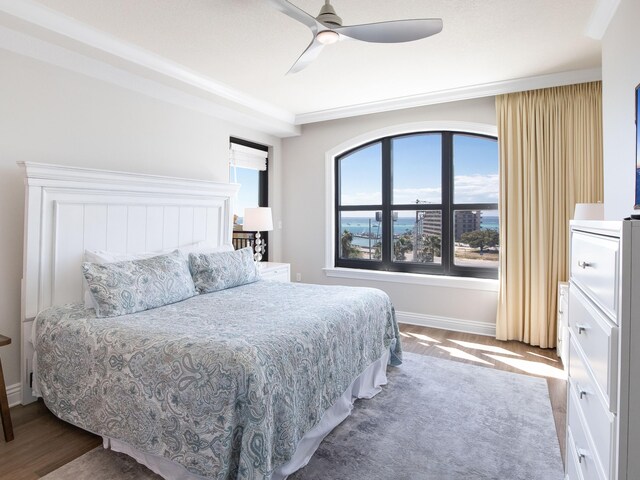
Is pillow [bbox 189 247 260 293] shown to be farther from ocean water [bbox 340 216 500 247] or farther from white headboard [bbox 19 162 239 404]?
ocean water [bbox 340 216 500 247]

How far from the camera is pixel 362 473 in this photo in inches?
74.2

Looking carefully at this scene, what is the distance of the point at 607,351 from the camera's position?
1011mm

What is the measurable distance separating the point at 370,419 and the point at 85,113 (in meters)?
3.12

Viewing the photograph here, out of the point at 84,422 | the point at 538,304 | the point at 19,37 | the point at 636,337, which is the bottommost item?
the point at 84,422

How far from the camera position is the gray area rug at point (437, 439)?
1890mm

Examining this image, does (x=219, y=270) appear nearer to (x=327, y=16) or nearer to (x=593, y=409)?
(x=327, y=16)

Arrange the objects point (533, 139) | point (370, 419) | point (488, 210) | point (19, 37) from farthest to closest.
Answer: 1. point (488, 210)
2. point (533, 139)
3. point (19, 37)
4. point (370, 419)

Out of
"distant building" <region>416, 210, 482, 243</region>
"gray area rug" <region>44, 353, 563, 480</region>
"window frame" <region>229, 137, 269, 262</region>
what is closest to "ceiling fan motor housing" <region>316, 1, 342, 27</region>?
"gray area rug" <region>44, 353, 563, 480</region>

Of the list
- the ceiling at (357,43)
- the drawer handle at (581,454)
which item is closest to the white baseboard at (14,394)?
the ceiling at (357,43)

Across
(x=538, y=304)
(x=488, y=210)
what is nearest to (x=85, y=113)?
(x=488, y=210)

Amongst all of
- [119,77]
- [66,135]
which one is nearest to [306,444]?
[66,135]

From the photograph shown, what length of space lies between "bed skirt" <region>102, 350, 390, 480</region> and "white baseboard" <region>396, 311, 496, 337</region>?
184 centimetres

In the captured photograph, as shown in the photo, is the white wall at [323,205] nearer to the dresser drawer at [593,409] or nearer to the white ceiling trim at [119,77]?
the white ceiling trim at [119,77]

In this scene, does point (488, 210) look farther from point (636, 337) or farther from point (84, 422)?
point (84, 422)
